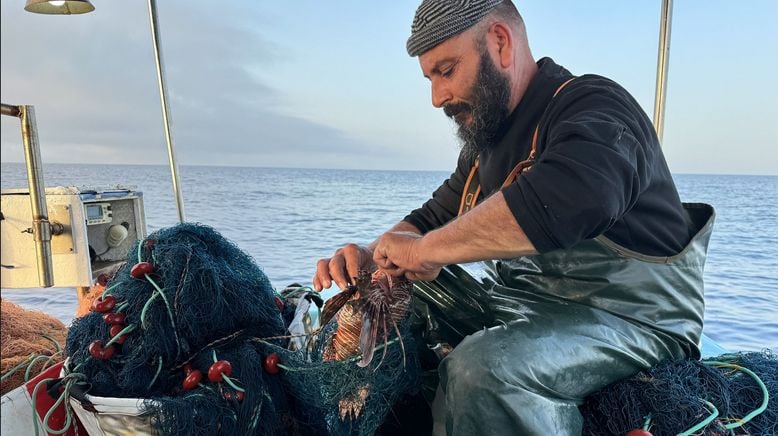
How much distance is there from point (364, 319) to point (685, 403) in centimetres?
103

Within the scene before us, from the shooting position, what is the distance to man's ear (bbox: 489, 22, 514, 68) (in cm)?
199

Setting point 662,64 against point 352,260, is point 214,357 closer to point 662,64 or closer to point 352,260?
point 352,260

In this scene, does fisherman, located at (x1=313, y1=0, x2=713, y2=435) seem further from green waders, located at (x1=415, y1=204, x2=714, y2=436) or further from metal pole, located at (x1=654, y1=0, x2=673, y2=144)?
metal pole, located at (x1=654, y1=0, x2=673, y2=144)

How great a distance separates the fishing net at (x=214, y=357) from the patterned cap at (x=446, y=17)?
104 centimetres

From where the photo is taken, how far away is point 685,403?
1692 millimetres

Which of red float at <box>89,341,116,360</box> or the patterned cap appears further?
the patterned cap

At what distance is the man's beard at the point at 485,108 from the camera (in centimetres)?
202

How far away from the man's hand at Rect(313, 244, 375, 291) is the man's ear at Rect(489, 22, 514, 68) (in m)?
0.90

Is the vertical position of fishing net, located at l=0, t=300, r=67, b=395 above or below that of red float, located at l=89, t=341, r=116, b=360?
below

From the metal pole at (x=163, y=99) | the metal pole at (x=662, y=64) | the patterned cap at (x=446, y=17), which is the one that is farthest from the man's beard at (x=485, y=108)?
the metal pole at (x=163, y=99)

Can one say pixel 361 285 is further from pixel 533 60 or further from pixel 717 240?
pixel 717 240

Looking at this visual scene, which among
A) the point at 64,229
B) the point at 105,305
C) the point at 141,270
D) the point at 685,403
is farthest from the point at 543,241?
the point at 64,229

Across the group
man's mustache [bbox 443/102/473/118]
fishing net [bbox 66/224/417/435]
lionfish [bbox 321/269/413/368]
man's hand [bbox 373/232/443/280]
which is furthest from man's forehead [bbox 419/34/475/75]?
fishing net [bbox 66/224/417/435]

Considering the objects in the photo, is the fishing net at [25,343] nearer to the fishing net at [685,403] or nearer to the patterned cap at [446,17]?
the patterned cap at [446,17]
